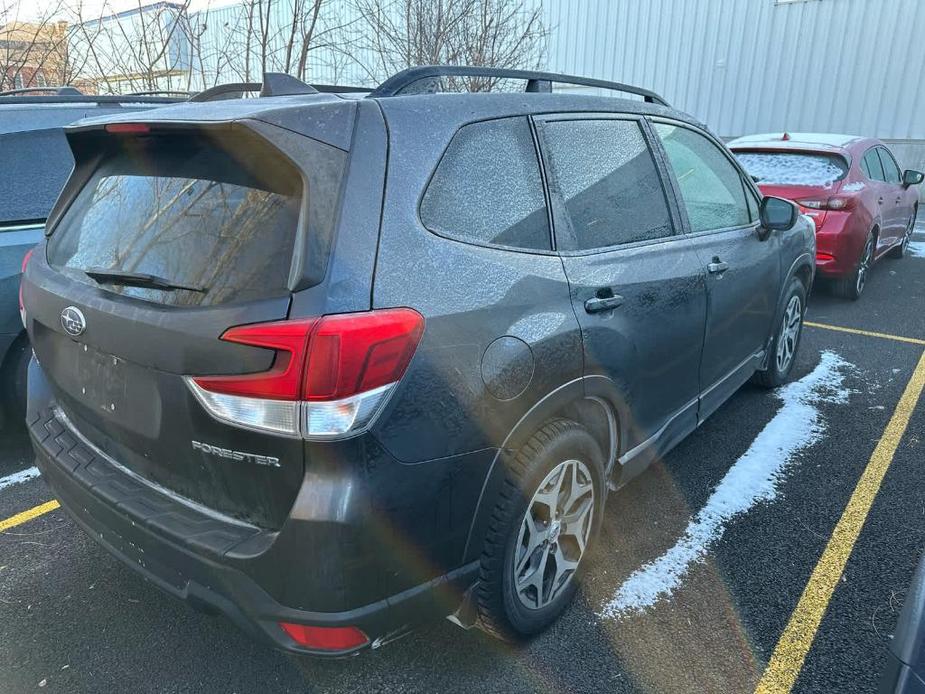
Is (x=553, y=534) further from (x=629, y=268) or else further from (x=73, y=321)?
(x=73, y=321)

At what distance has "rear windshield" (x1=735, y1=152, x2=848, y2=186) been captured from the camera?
252 inches

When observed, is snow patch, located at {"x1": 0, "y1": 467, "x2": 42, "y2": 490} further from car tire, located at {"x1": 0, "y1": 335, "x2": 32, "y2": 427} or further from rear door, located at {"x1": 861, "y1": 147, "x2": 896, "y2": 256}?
rear door, located at {"x1": 861, "y1": 147, "x2": 896, "y2": 256}

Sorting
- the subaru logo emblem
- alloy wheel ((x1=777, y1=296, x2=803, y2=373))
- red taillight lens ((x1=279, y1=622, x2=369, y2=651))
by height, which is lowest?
alloy wheel ((x1=777, y1=296, x2=803, y2=373))

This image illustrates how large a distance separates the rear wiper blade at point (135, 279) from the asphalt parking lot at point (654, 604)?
1260 mm

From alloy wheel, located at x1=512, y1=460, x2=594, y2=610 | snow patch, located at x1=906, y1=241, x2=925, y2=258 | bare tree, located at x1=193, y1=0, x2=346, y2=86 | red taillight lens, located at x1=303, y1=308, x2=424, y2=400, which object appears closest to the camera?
red taillight lens, located at x1=303, y1=308, x2=424, y2=400

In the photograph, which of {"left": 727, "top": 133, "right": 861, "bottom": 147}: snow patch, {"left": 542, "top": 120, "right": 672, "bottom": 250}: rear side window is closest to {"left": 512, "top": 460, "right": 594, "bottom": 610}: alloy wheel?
{"left": 542, "top": 120, "right": 672, "bottom": 250}: rear side window

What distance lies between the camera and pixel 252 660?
7.23 feet

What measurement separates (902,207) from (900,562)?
685 centimetres

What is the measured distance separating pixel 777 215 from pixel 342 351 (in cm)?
293

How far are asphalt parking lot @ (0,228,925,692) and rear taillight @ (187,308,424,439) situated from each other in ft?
2.96

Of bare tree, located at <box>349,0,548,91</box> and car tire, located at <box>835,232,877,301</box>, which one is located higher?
bare tree, located at <box>349,0,548,91</box>

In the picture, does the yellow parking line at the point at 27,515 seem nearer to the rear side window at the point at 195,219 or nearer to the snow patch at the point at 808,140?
the rear side window at the point at 195,219

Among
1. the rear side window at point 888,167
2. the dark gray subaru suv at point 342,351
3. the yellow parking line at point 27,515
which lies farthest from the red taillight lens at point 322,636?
the rear side window at point 888,167

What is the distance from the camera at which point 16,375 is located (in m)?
3.40
